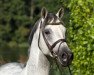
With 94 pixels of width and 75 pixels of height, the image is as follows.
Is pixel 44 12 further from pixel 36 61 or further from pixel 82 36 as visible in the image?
pixel 82 36

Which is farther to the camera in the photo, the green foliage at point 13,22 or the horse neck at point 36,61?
the green foliage at point 13,22

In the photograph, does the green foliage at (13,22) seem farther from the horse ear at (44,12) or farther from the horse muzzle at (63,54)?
the horse muzzle at (63,54)

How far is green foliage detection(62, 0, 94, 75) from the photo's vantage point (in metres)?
10.5

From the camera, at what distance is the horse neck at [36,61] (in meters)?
8.56

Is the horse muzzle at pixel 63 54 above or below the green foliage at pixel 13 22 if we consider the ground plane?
above

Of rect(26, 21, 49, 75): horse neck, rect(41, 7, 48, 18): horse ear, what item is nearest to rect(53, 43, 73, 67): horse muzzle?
rect(26, 21, 49, 75): horse neck

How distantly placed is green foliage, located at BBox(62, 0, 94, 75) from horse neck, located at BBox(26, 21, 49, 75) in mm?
1736

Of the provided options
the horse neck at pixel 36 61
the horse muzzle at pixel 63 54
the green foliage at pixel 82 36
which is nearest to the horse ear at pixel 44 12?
the horse neck at pixel 36 61

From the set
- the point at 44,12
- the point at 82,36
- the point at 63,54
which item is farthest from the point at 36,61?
the point at 82,36

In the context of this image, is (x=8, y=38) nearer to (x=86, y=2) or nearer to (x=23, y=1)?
(x=23, y=1)

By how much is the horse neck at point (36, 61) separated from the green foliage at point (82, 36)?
1736 mm

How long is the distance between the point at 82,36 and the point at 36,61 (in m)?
2.42

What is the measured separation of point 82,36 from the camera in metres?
10.8

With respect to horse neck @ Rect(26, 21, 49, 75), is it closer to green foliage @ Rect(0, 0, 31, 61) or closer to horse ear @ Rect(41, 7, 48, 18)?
horse ear @ Rect(41, 7, 48, 18)
